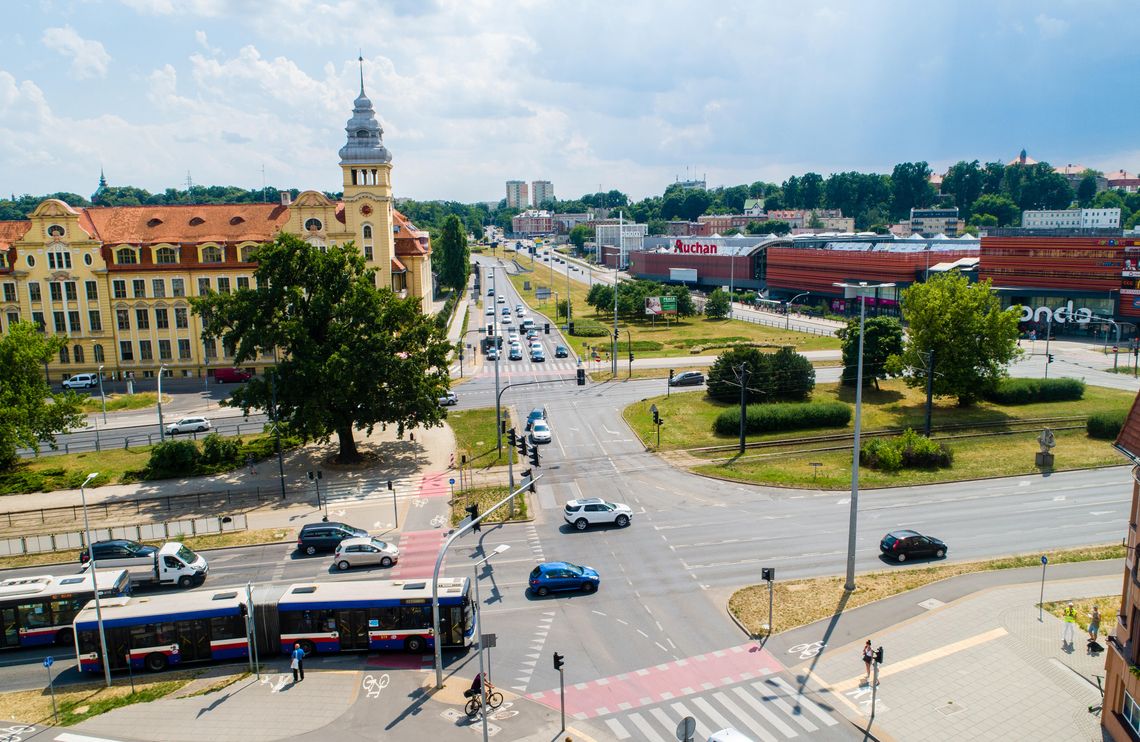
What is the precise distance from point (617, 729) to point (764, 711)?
503 cm

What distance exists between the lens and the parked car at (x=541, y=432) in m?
61.2

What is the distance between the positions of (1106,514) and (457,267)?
121285mm

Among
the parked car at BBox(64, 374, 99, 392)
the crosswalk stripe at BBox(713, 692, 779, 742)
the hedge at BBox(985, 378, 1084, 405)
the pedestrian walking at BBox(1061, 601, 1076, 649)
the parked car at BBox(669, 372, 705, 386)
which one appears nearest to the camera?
the crosswalk stripe at BBox(713, 692, 779, 742)

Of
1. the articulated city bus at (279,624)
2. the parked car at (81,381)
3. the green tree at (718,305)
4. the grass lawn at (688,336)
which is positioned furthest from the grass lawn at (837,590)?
the green tree at (718,305)

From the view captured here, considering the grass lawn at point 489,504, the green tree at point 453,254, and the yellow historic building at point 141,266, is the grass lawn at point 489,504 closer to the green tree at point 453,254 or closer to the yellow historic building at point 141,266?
the yellow historic building at point 141,266

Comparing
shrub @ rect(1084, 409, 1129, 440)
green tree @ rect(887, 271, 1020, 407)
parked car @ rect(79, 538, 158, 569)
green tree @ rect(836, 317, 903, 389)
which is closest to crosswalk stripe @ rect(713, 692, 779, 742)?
parked car @ rect(79, 538, 158, 569)

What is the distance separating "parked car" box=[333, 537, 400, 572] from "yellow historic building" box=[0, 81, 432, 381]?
170 feet

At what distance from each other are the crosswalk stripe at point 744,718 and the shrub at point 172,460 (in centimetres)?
4185

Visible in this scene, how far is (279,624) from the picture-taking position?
31.3 metres

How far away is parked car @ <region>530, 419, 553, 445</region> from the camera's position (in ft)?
201

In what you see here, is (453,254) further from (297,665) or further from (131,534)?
(297,665)

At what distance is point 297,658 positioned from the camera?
97.5 feet

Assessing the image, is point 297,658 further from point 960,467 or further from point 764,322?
point 764,322

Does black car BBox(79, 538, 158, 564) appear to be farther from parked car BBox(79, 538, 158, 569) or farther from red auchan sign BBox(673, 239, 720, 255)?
red auchan sign BBox(673, 239, 720, 255)
